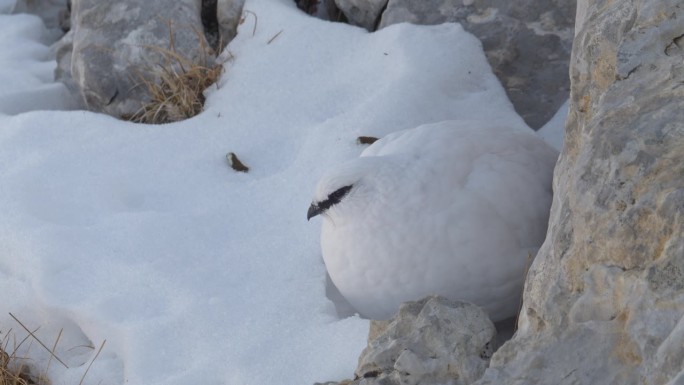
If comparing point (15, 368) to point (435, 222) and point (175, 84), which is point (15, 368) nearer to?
point (435, 222)

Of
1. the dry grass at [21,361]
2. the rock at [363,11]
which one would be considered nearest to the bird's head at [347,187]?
the dry grass at [21,361]

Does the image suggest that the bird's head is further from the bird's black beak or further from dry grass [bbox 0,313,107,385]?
dry grass [bbox 0,313,107,385]

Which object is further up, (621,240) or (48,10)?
(621,240)

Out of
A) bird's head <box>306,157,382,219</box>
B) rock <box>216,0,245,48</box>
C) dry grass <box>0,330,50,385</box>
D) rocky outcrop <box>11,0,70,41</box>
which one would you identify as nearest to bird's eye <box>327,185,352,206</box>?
bird's head <box>306,157,382,219</box>

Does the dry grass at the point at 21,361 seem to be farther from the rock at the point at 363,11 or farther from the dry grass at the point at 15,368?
the rock at the point at 363,11

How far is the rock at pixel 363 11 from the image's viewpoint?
170 inches

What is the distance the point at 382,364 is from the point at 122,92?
2496 millimetres

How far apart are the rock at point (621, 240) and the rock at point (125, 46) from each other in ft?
8.42

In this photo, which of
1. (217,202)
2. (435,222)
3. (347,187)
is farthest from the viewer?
(217,202)

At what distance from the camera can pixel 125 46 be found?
4328mm

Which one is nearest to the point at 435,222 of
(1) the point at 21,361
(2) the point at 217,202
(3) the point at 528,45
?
(2) the point at 217,202

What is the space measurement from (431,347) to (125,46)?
2.62 metres

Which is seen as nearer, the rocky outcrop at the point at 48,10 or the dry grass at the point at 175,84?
the dry grass at the point at 175,84

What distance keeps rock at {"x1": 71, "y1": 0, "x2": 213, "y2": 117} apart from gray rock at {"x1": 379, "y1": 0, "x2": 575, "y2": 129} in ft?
4.12
